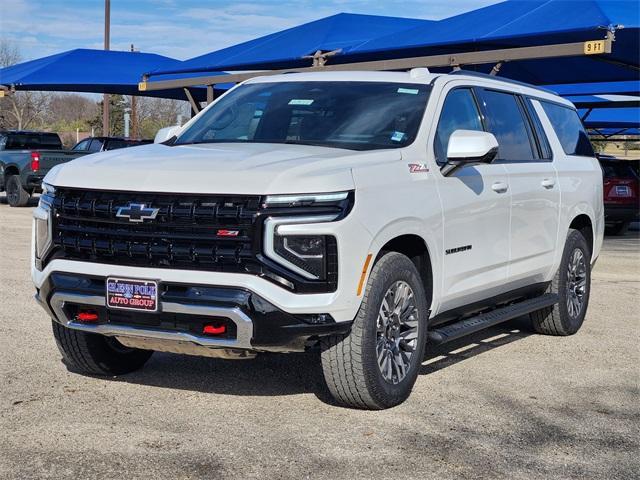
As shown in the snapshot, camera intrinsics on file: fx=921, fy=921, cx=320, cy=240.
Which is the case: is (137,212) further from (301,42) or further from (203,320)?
(301,42)

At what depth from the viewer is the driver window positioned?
595cm

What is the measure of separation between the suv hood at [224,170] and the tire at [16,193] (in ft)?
55.4

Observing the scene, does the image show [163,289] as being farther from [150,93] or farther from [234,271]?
[150,93]

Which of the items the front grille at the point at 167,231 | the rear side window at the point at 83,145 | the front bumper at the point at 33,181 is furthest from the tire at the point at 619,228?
the front grille at the point at 167,231

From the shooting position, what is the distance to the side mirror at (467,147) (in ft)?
18.4

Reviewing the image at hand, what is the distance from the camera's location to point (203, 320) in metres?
4.70

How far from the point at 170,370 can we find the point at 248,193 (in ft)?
6.65

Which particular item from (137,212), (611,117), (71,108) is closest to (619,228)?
(611,117)

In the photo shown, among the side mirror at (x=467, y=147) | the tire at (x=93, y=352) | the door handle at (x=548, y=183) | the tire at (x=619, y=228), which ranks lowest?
the tire at (x=619, y=228)

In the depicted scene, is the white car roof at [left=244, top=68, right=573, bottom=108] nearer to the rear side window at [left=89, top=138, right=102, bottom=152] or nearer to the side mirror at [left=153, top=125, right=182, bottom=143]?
the side mirror at [left=153, top=125, right=182, bottom=143]

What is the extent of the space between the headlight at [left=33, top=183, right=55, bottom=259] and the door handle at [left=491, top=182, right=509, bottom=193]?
293 cm

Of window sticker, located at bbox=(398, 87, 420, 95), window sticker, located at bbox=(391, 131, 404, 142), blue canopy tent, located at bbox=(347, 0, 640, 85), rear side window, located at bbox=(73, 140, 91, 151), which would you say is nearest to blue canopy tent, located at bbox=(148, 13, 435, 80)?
blue canopy tent, located at bbox=(347, 0, 640, 85)

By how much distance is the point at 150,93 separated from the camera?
84.7ft

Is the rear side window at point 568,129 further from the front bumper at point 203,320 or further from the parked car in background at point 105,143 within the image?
the parked car in background at point 105,143
